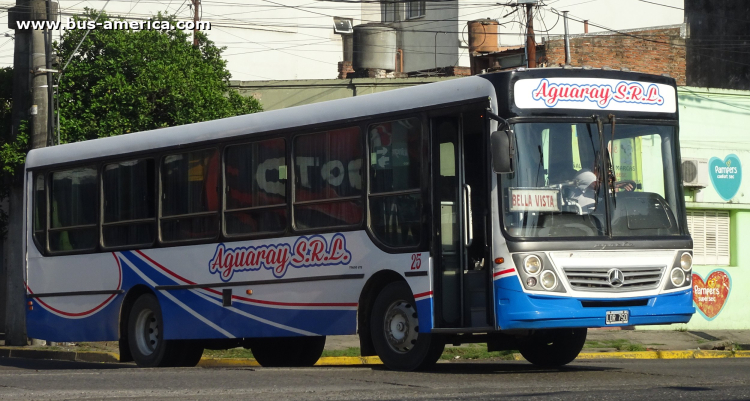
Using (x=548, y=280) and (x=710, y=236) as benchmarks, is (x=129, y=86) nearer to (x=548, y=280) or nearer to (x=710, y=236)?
(x=710, y=236)

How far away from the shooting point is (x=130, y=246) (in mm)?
14344

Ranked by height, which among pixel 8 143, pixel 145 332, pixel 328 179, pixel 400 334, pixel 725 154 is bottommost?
pixel 145 332

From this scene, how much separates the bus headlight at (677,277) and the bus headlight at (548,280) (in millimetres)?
1303

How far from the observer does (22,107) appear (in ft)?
68.0

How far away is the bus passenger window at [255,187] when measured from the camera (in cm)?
1246

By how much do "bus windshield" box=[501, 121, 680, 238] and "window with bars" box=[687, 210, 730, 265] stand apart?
1116cm

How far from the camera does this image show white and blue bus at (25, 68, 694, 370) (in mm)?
10250

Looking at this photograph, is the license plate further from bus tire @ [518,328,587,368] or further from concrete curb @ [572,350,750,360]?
concrete curb @ [572,350,750,360]

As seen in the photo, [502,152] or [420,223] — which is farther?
[420,223]

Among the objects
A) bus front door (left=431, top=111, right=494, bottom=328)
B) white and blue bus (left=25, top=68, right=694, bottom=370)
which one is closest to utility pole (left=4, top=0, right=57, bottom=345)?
white and blue bus (left=25, top=68, right=694, bottom=370)

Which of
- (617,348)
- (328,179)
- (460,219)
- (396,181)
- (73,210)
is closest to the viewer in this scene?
(460,219)

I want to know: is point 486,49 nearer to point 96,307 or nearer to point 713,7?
point 713,7

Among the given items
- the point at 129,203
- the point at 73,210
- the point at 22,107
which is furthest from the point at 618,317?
the point at 22,107

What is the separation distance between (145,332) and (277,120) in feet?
11.7
